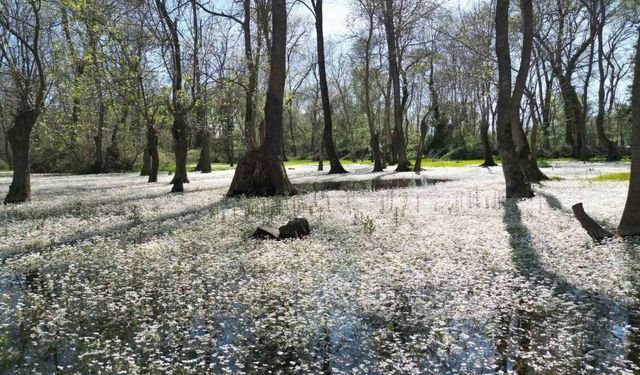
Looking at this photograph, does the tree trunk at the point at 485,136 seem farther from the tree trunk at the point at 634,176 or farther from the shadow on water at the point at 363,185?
the tree trunk at the point at 634,176

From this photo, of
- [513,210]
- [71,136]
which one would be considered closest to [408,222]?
[513,210]

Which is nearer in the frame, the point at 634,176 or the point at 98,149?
the point at 634,176

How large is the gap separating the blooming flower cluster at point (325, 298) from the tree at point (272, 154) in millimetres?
7407

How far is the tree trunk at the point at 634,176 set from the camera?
953cm

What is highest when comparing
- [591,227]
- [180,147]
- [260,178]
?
[180,147]

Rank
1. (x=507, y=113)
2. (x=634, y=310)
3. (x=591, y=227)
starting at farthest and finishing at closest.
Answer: (x=507, y=113) → (x=591, y=227) → (x=634, y=310)

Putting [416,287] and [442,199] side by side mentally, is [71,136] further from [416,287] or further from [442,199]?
[416,287]

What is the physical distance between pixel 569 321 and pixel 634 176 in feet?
18.4

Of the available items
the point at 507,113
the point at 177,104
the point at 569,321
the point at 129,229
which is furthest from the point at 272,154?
the point at 569,321

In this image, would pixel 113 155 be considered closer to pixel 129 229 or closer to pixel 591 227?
pixel 129 229

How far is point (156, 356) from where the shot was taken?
5.29 meters

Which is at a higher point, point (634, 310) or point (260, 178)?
point (260, 178)

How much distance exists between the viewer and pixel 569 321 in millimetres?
6074

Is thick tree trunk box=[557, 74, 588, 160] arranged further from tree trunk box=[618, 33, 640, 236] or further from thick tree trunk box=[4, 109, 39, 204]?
thick tree trunk box=[4, 109, 39, 204]
